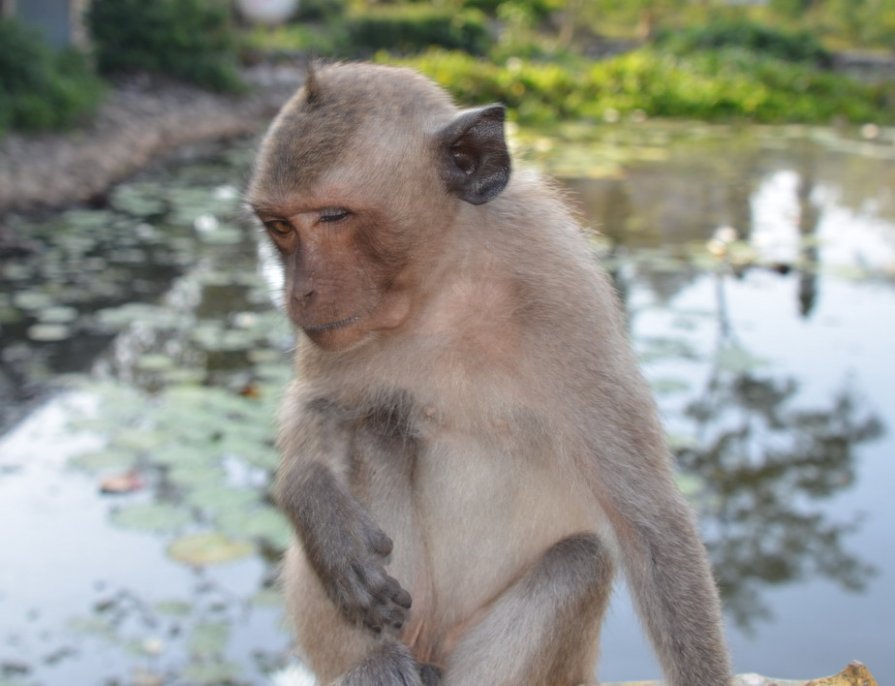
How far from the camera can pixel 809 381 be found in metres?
7.12

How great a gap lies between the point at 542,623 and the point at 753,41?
27.1 m

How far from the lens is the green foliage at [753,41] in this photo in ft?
88.1

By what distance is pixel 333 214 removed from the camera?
2625 millimetres

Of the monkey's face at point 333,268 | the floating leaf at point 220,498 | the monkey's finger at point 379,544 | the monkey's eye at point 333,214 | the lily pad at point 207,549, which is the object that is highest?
the monkey's eye at point 333,214

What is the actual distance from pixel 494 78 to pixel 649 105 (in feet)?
10.7

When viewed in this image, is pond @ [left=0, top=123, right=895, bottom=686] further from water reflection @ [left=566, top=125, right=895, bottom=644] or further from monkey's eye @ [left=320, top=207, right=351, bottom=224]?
monkey's eye @ [left=320, top=207, right=351, bottom=224]

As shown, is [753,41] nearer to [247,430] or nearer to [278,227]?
[247,430]

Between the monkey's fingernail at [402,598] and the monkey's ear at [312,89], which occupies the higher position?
the monkey's ear at [312,89]

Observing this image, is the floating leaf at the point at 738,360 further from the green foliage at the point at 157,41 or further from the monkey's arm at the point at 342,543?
the green foliage at the point at 157,41

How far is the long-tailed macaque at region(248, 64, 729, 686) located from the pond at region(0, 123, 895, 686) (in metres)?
0.59

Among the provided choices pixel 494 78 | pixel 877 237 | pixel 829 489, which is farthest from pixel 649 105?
pixel 829 489

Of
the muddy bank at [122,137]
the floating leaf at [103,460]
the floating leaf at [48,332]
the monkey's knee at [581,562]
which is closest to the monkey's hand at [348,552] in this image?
the monkey's knee at [581,562]

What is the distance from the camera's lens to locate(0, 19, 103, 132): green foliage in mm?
11664

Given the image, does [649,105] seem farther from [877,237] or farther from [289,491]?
[289,491]
